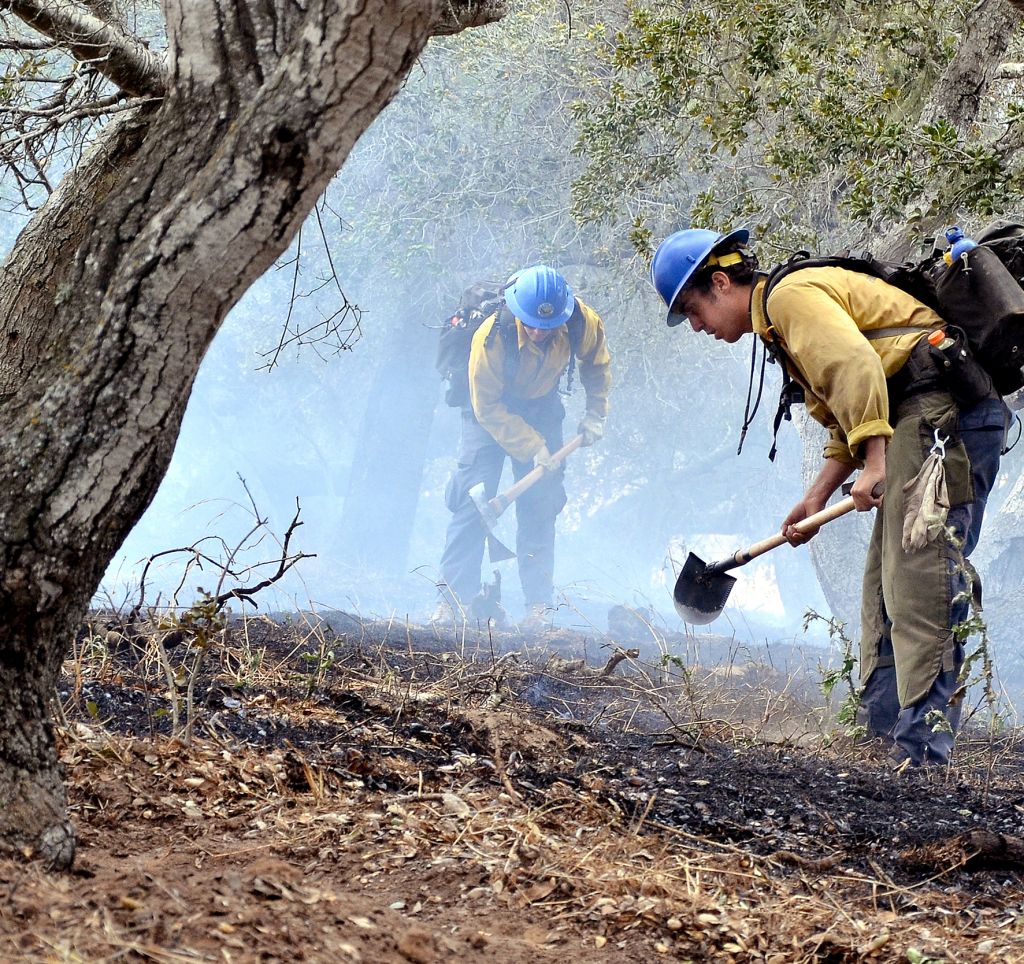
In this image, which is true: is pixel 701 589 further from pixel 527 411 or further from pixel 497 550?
pixel 497 550

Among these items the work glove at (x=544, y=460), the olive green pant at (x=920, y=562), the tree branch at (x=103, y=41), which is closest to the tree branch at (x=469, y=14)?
the tree branch at (x=103, y=41)

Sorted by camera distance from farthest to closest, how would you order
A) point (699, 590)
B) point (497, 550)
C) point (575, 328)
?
→ 1. point (497, 550)
2. point (575, 328)
3. point (699, 590)

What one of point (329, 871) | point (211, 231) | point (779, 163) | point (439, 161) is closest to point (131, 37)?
point (211, 231)

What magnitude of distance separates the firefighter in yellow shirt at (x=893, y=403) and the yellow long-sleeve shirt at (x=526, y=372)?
19.9 feet

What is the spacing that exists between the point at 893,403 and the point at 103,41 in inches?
102

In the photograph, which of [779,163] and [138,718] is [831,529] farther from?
[138,718]

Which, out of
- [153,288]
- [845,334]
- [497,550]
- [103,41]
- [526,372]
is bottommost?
[153,288]

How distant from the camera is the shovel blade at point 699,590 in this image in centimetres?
453

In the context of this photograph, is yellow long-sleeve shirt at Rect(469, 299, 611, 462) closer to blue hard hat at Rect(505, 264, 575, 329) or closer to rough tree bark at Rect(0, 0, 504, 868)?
blue hard hat at Rect(505, 264, 575, 329)

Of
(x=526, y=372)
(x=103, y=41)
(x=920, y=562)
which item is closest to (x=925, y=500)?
(x=920, y=562)

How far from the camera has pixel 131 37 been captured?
2492mm

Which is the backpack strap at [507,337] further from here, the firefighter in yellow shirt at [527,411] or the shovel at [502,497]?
the shovel at [502,497]

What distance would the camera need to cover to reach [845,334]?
10.6 feet

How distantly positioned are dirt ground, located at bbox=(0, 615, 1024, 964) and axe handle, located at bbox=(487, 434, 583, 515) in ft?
22.1
